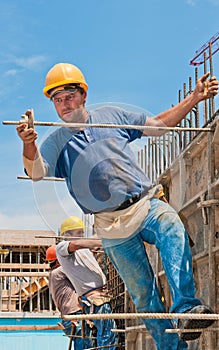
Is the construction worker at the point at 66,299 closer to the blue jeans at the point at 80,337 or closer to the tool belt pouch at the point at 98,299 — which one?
the blue jeans at the point at 80,337

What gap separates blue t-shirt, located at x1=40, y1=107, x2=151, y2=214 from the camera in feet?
17.1

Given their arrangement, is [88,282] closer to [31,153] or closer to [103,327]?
[103,327]

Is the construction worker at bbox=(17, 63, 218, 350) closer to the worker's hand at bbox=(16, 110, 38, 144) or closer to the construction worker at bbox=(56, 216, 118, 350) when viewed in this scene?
the worker's hand at bbox=(16, 110, 38, 144)

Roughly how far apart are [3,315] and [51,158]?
44.1 feet

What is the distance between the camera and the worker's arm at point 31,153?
4871 mm

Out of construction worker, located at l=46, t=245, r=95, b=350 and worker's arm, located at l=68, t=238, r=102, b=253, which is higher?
worker's arm, located at l=68, t=238, r=102, b=253

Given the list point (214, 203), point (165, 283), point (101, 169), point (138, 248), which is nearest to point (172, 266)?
point (138, 248)

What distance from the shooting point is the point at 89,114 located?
550 centimetres

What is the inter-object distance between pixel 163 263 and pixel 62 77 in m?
1.65

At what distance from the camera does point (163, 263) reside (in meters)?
4.98

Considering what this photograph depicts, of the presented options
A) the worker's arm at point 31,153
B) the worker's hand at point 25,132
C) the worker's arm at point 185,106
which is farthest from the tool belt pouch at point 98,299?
the worker's hand at point 25,132

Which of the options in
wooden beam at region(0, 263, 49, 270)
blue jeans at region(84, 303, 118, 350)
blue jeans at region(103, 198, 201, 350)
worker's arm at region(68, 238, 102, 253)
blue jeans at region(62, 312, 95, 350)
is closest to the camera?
blue jeans at region(103, 198, 201, 350)

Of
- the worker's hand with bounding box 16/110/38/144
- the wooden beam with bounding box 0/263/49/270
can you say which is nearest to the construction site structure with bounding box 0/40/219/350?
the worker's hand with bounding box 16/110/38/144

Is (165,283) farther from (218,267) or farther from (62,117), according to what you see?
(62,117)
